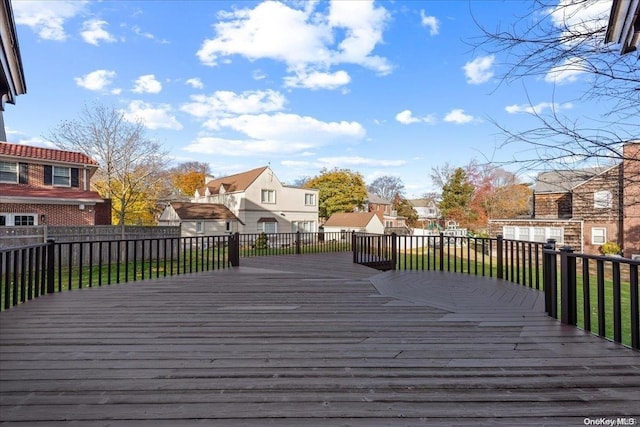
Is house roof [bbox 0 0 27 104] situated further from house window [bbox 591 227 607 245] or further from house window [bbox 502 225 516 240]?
house window [bbox 591 227 607 245]

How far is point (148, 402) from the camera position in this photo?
1.64 metres

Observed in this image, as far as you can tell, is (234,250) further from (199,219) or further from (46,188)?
(199,219)

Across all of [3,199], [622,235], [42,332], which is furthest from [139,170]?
[622,235]

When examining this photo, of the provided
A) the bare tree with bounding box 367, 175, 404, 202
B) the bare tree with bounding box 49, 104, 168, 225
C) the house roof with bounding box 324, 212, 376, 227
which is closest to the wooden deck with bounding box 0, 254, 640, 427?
→ the bare tree with bounding box 49, 104, 168, 225

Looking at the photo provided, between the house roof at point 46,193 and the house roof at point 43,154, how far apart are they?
1.28m

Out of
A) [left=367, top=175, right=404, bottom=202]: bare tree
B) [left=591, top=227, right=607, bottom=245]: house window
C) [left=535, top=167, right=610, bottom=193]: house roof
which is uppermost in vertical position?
[left=367, top=175, right=404, bottom=202]: bare tree

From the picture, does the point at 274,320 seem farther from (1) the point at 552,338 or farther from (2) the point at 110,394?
(1) the point at 552,338

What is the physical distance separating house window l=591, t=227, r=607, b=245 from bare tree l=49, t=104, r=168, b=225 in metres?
23.2

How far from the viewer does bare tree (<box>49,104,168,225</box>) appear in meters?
13.9

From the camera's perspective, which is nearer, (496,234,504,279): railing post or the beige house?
(496,234,504,279): railing post

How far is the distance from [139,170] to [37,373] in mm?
14541

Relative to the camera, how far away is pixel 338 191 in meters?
34.9

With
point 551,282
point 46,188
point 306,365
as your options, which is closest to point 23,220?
point 46,188

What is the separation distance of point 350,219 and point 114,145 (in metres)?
21.6
